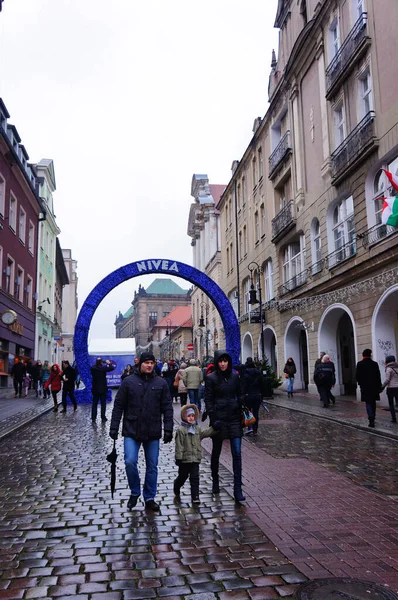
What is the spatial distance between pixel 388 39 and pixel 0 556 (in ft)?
59.0

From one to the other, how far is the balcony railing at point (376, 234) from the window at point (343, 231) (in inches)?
43.0

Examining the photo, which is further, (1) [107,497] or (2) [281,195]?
(2) [281,195]

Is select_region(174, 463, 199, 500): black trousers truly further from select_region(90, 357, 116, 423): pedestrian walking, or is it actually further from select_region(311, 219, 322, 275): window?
select_region(311, 219, 322, 275): window

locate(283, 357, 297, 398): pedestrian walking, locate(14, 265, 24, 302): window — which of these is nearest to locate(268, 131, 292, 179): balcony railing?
locate(283, 357, 297, 398): pedestrian walking

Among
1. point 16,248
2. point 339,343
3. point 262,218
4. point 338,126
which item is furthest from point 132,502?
point 262,218

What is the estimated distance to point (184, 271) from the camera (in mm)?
24953

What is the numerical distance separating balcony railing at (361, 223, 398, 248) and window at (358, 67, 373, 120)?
439 centimetres

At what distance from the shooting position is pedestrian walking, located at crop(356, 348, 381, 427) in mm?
12250

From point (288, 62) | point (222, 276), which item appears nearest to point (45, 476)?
point (288, 62)

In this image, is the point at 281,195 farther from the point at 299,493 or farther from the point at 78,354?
the point at 299,493

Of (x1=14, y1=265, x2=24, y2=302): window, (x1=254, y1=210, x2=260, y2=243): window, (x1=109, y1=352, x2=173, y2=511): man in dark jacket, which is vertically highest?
(x1=254, y1=210, x2=260, y2=243): window

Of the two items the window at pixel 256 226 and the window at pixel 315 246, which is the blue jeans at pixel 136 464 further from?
the window at pixel 256 226

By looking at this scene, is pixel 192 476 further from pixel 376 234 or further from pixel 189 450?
pixel 376 234

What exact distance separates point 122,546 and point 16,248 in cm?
2570
